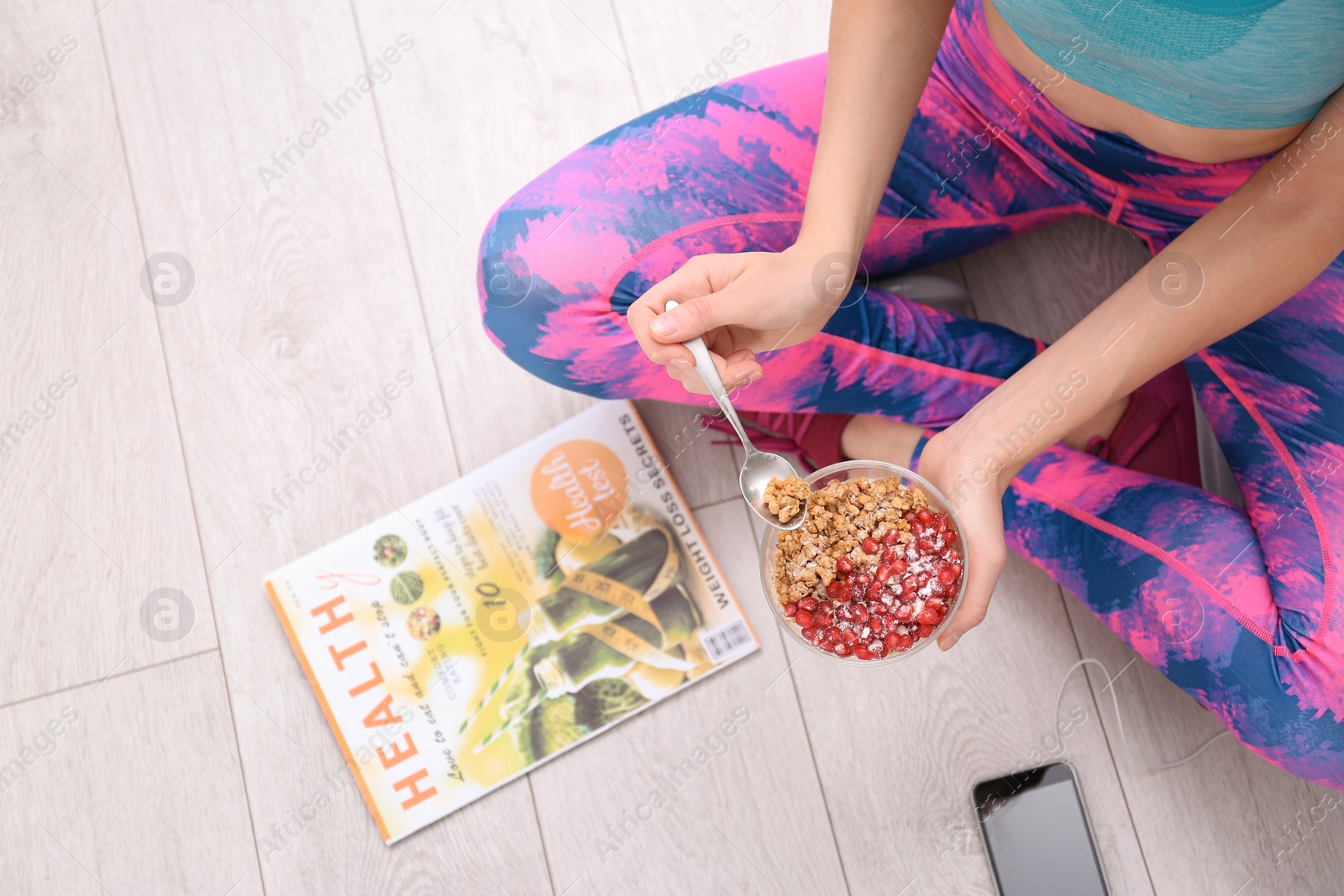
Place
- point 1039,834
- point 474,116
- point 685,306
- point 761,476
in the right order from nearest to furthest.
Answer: point 685,306 < point 761,476 < point 1039,834 < point 474,116

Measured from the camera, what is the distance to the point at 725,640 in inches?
38.5

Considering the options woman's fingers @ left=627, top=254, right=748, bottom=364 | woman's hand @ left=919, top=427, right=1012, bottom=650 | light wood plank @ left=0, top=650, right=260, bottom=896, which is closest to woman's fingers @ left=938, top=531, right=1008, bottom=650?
woman's hand @ left=919, top=427, right=1012, bottom=650

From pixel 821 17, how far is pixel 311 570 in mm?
920

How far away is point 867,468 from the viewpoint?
29.6 inches

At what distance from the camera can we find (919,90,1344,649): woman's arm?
621 millimetres

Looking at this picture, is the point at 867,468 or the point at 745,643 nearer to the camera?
the point at 867,468

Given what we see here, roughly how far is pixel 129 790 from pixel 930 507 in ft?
3.05

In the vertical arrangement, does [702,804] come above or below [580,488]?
below

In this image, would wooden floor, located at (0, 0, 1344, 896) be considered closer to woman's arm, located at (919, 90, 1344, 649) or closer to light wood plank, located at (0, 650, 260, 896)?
light wood plank, located at (0, 650, 260, 896)

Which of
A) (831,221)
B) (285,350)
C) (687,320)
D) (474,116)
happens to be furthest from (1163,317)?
(285,350)

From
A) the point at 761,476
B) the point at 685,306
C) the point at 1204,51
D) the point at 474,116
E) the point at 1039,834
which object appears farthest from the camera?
the point at 474,116

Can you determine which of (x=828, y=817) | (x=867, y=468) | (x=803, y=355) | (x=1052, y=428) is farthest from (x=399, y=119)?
(x=828, y=817)

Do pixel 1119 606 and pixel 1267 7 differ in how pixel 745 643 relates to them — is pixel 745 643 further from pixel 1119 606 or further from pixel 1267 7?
pixel 1267 7

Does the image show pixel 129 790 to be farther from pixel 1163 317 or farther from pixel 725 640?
pixel 1163 317
